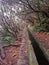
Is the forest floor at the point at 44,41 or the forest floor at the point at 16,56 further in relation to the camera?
the forest floor at the point at 44,41

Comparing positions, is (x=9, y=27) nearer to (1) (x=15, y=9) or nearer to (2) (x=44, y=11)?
(1) (x=15, y=9)

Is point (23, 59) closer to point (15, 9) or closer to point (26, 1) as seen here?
point (26, 1)

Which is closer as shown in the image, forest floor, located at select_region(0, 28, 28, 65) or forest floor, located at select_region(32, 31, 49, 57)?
forest floor, located at select_region(0, 28, 28, 65)

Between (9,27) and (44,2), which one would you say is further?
(9,27)

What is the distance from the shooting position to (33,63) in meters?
5.63

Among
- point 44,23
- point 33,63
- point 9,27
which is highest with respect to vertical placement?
point 33,63

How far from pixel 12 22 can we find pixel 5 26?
1180mm

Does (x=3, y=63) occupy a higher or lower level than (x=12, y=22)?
higher

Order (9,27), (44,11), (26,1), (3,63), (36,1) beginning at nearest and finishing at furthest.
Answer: (3,63) < (44,11) < (26,1) < (36,1) < (9,27)

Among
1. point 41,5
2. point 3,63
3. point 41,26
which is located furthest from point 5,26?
point 3,63

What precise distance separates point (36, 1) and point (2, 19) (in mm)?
6869

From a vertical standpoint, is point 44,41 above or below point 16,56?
below

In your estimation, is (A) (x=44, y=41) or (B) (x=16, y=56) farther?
(A) (x=44, y=41)

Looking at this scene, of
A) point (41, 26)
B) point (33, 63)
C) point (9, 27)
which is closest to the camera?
point (33, 63)
